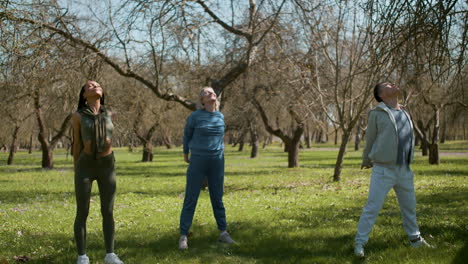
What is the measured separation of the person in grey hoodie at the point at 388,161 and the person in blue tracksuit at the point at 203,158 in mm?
1969

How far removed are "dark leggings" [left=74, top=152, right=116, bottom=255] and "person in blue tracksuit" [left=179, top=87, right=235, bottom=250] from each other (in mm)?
1231

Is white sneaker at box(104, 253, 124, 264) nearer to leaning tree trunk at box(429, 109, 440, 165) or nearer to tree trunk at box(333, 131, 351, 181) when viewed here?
tree trunk at box(333, 131, 351, 181)

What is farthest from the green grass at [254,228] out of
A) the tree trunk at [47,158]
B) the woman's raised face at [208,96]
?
the tree trunk at [47,158]

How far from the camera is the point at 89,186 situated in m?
5.00

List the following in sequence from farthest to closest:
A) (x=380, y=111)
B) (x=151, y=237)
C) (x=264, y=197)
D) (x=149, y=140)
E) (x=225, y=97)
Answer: (x=149, y=140)
(x=225, y=97)
(x=264, y=197)
(x=151, y=237)
(x=380, y=111)

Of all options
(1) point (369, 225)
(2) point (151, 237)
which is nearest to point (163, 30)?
(2) point (151, 237)

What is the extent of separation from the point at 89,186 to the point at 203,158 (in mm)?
1624

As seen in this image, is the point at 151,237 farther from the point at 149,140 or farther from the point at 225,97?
the point at 149,140

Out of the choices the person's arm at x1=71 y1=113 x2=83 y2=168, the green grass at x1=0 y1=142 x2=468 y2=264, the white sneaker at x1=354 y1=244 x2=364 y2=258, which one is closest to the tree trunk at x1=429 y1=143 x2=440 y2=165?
the green grass at x1=0 y1=142 x2=468 y2=264

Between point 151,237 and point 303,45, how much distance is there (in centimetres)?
1250

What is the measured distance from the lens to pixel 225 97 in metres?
19.6

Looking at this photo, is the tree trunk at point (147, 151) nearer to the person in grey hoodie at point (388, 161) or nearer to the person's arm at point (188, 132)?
the person's arm at point (188, 132)

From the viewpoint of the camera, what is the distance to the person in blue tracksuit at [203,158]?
19.9 ft

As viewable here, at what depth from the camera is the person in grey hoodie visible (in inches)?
204
